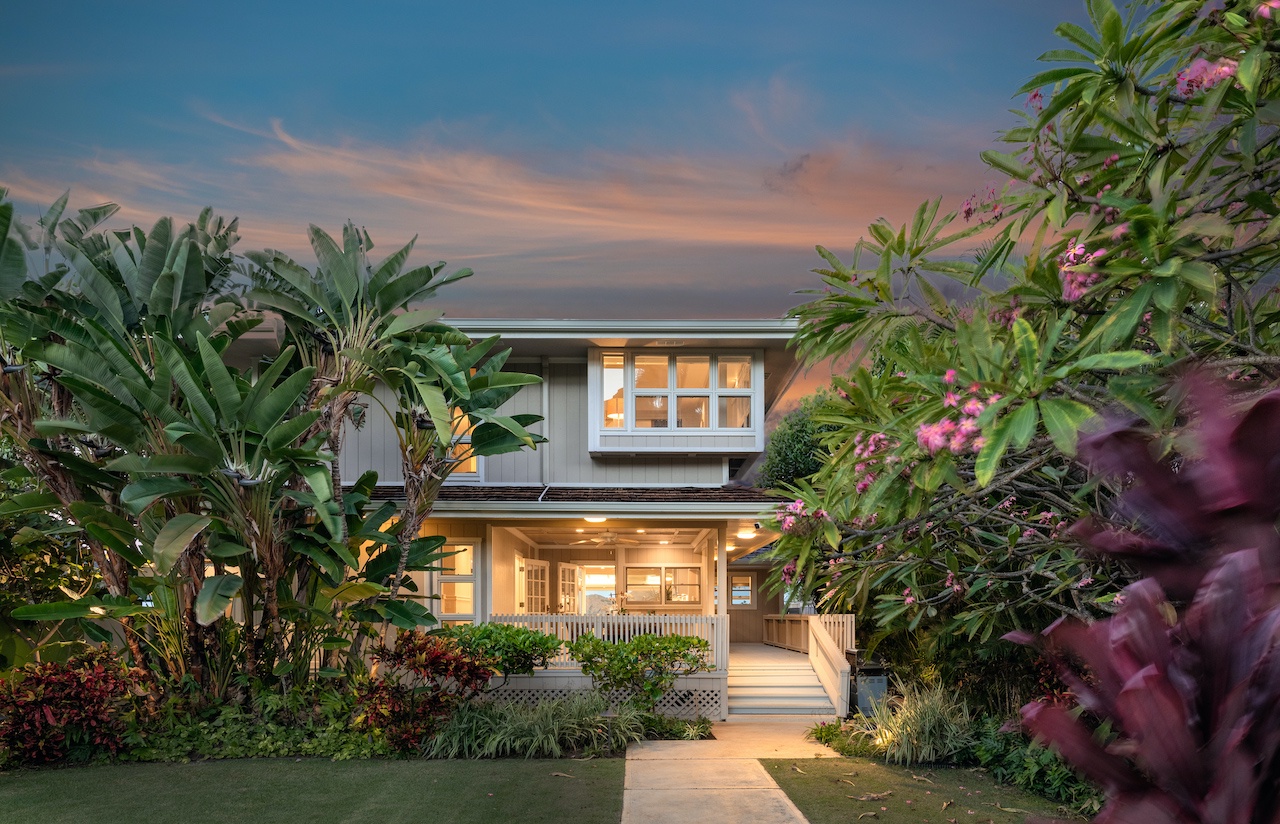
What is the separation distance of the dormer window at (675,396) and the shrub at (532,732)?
5.14m

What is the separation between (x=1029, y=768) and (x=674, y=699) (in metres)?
5.24

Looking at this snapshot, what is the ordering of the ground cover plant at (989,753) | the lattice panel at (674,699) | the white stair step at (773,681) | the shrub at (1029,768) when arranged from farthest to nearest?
the white stair step at (773,681)
the lattice panel at (674,699)
the ground cover plant at (989,753)
the shrub at (1029,768)

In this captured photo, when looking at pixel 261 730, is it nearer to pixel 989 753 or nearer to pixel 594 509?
pixel 594 509

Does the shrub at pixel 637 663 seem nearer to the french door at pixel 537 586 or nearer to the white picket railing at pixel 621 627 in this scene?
the white picket railing at pixel 621 627

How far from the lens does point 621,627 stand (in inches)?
511

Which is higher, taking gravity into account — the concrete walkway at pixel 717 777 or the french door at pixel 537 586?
the french door at pixel 537 586

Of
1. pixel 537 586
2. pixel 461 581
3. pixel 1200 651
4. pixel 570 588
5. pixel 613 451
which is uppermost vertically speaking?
pixel 613 451

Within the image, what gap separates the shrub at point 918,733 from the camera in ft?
32.6

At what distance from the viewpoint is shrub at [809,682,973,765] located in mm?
9922

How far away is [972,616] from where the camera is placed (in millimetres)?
7293

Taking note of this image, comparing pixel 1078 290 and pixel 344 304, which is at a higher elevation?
pixel 344 304

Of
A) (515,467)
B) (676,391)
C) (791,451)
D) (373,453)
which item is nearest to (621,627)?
(515,467)

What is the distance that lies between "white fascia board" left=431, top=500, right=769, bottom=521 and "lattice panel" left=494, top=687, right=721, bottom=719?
262 cm

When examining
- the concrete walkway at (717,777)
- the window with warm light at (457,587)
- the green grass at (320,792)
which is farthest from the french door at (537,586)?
the green grass at (320,792)
